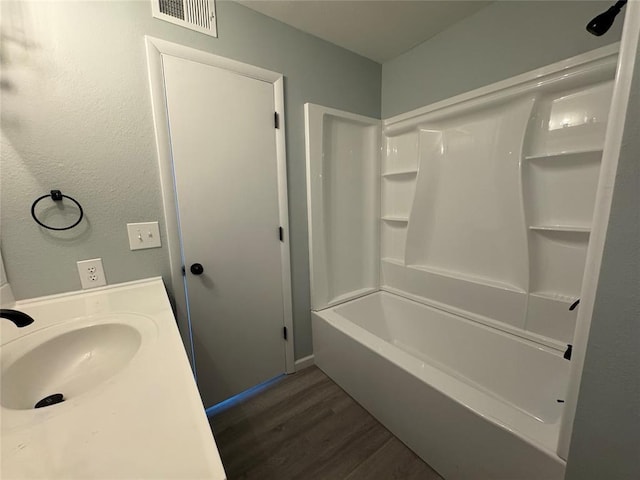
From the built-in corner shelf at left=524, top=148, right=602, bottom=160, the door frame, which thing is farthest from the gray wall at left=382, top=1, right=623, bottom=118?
the door frame

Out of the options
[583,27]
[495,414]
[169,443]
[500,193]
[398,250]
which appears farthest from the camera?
[398,250]

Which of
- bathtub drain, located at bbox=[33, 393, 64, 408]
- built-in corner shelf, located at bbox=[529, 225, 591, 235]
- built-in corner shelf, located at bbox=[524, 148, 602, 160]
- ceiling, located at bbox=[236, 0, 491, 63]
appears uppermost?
ceiling, located at bbox=[236, 0, 491, 63]

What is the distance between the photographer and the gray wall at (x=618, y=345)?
0.54 meters

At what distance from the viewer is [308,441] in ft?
4.62

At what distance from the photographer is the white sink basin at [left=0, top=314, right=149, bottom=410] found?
27.9 inches

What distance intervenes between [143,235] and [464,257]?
2.06m

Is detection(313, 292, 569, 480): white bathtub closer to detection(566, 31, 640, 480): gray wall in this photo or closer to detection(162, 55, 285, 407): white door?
detection(566, 31, 640, 480): gray wall

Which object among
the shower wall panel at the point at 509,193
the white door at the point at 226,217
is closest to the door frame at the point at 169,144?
the white door at the point at 226,217

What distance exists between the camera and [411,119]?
1966mm

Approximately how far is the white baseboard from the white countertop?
1.43 metres

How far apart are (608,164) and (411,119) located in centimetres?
159

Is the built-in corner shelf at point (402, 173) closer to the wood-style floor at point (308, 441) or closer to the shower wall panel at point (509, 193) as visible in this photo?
the shower wall panel at point (509, 193)

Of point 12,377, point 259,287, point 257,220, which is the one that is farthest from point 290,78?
point 12,377

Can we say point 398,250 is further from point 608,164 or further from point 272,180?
point 608,164
